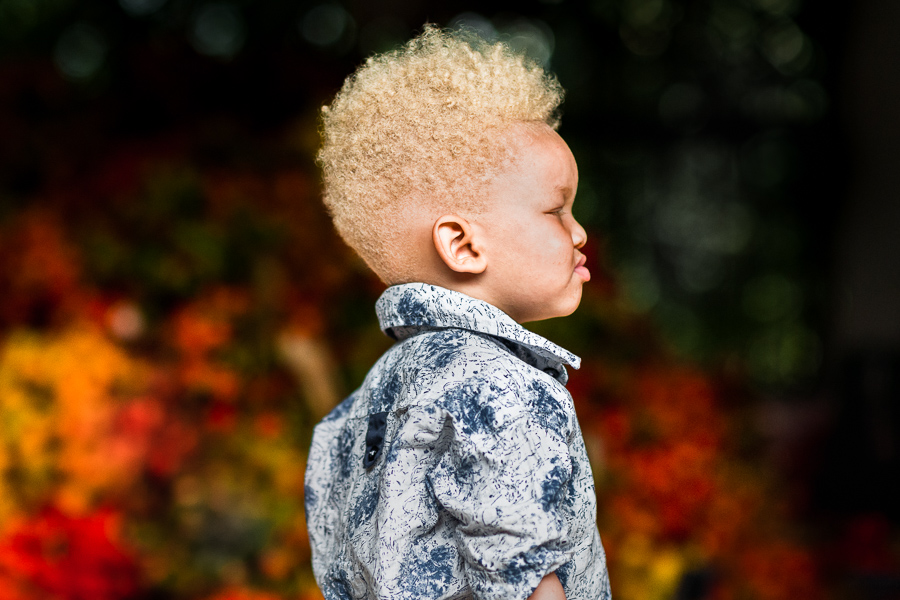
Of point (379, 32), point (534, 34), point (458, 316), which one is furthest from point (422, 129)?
point (534, 34)

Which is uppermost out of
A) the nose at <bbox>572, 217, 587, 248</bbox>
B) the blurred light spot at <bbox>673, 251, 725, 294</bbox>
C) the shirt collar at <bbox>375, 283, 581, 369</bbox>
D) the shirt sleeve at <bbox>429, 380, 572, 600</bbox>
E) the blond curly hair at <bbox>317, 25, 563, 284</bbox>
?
the blurred light spot at <bbox>673, 251, 725, 294</bbox>

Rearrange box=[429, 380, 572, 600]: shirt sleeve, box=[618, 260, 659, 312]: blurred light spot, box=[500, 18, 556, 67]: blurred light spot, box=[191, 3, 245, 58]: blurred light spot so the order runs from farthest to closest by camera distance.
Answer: box=[618, 260, 659, 312]: blurred light spot → box=[500, 18, 556, 67]: blurred light spot → box=[191, 3, 245, 58]: blurred light spot → box=[429, 380, 572, 600]: shirt sleeve

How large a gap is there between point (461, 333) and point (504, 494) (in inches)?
5.3

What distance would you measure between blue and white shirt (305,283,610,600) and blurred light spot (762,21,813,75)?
222 centimetres

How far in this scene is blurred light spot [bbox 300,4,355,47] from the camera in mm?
1936

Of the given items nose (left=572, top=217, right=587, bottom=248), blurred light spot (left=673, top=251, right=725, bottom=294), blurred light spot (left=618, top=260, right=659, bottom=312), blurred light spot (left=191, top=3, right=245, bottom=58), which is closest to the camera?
nose (left=572, top=217, right=587, bottom=248)

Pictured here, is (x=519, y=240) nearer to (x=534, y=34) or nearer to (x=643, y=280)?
(x=534, y=34)

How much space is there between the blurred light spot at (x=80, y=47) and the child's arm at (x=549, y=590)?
1661 mm

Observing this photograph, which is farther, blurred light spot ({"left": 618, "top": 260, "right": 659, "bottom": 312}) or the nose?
blurred light spot ({"left": 618, "top": 260, "right": 659, "bottom": 312})

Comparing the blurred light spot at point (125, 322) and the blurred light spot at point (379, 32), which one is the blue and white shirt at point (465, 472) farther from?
the blurred light spot at point (379, 32)

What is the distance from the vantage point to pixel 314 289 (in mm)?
1574

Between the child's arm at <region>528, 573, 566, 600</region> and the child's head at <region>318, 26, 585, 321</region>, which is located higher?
the child's head at <region>318, 26, 585, 321</region>

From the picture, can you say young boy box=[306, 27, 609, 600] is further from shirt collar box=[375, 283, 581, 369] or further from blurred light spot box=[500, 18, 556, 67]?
blurred light spot box=[500, 18, 556, 67]

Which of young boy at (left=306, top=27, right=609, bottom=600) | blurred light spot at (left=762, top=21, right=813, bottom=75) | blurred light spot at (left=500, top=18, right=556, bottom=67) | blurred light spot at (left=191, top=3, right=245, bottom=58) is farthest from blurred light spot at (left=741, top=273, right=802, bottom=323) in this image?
young boy at (left=306, top=27, right=609, bottom=600)
